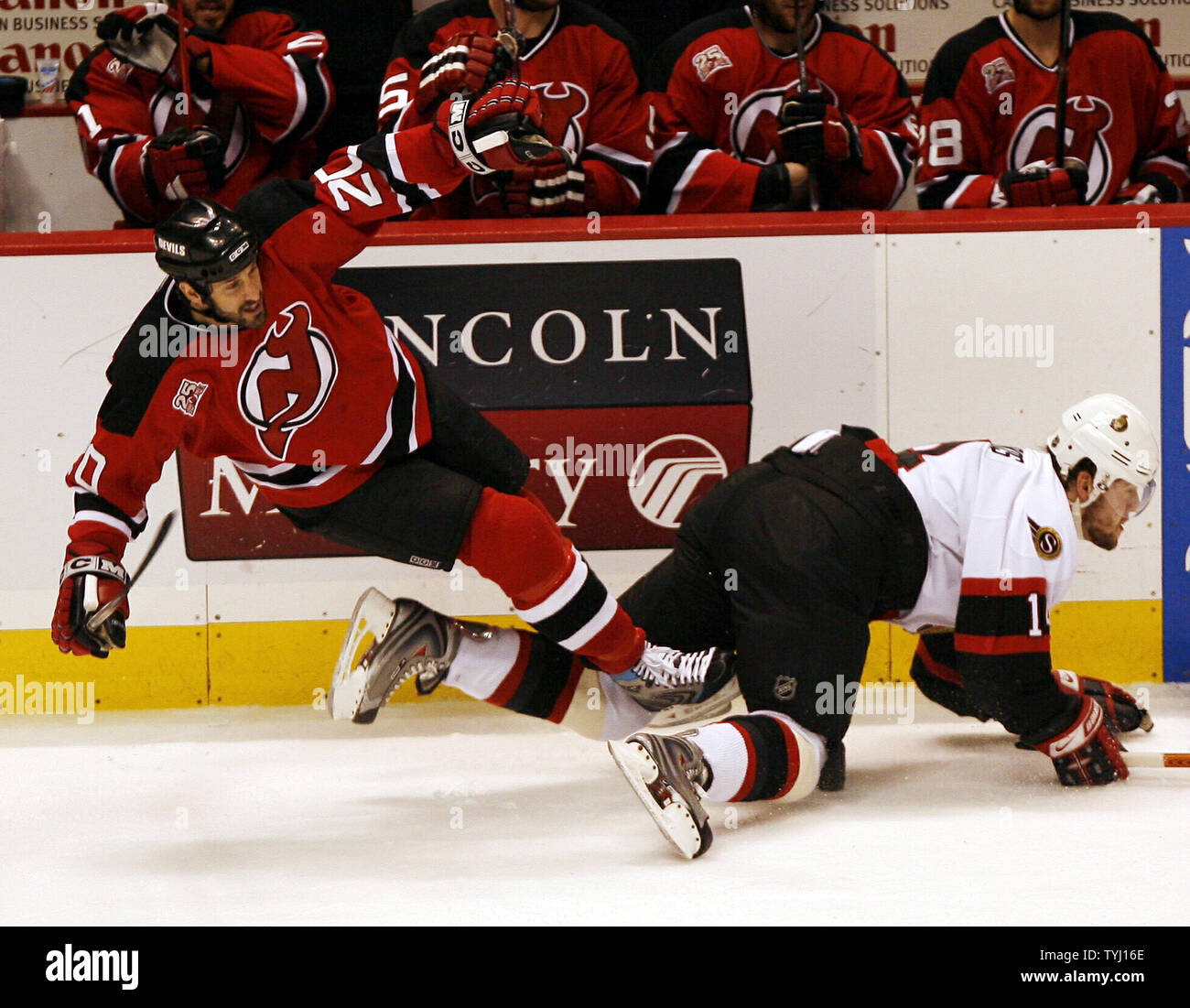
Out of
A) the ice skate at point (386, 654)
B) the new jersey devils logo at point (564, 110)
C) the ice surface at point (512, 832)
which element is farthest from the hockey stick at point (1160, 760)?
Answer: the new jersey devils logo at point (564, 110)

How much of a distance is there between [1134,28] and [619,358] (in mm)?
1792

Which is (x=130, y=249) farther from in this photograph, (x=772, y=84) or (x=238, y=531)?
(x=772, y=84)

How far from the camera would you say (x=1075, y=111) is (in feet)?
12.6

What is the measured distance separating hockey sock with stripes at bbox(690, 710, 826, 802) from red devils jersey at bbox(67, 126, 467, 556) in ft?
2.75

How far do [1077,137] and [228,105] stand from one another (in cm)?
231

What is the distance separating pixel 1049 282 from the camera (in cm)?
331

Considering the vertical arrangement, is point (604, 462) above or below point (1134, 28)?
below

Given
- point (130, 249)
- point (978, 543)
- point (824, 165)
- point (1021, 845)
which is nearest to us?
point (1021, 845)

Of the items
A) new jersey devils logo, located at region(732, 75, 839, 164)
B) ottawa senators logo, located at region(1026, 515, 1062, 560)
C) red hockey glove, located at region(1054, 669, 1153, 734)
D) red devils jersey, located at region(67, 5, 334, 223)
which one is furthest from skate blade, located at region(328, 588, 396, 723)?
new jersey devils logo, located at region(732, 75, 839, 164)

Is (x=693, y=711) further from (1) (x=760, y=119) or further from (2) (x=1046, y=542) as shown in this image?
(1) (x=760, y=119)

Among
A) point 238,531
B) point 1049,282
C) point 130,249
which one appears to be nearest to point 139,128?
point 130,249

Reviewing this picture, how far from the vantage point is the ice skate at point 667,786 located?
7.18 ft

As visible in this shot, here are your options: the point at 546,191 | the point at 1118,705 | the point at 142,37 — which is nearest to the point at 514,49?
the point at 546,191

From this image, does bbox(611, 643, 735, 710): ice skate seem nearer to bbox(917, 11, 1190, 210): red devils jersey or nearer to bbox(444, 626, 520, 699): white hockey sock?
bbox(444, 626, 520, 699): white hockey sock
